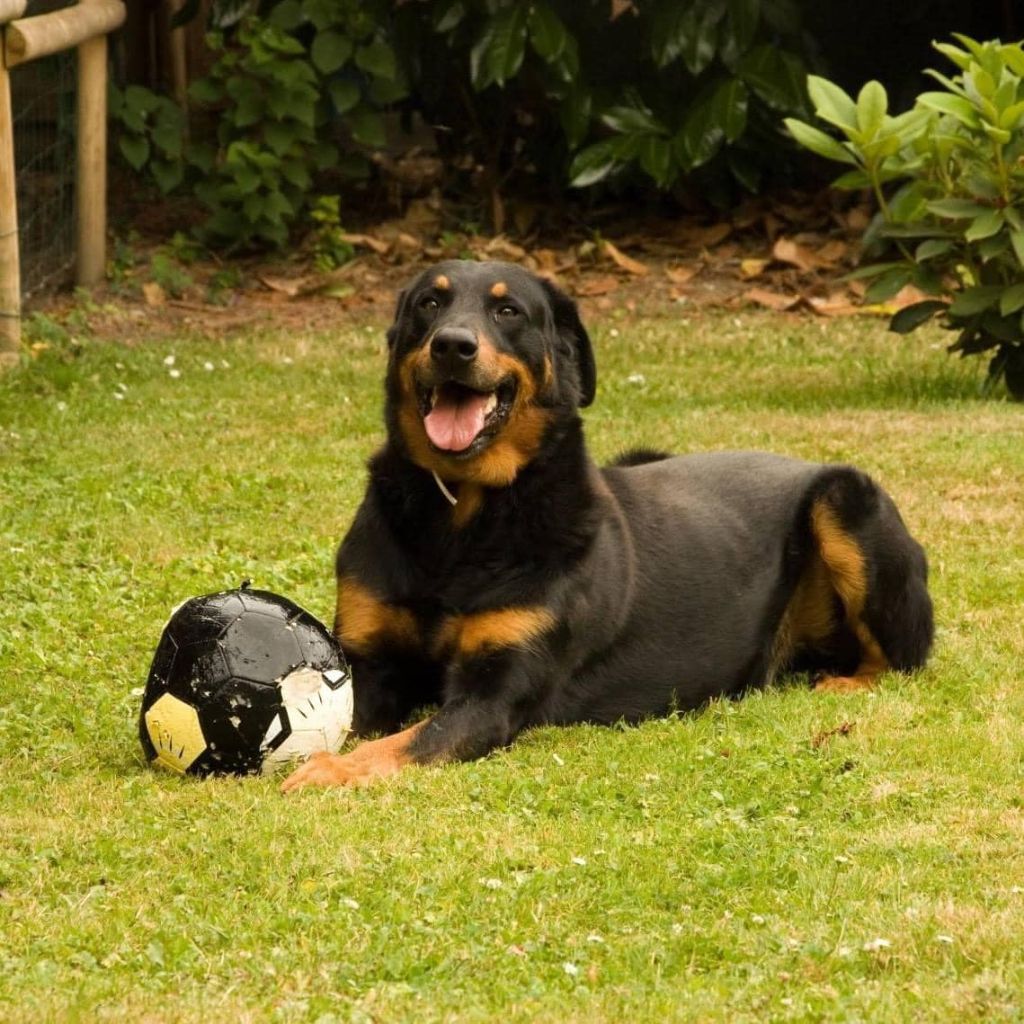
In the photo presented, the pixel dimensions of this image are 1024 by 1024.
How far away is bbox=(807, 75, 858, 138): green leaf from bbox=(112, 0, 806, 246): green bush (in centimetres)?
316

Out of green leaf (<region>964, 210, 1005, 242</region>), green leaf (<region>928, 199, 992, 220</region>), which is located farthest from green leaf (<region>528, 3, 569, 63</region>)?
green leaf (<region>964, 210, 1005, 242</region>)

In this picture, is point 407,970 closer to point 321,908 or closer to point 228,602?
point 321,908

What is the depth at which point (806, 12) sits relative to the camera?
15156mm

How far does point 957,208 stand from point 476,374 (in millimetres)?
5088

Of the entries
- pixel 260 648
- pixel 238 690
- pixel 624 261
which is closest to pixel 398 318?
pixel 260 648

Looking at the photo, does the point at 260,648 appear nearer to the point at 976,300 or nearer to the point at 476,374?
the point at 476,374

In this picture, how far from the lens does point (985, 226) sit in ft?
Answer: 32.8

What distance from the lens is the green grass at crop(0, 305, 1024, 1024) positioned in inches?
153

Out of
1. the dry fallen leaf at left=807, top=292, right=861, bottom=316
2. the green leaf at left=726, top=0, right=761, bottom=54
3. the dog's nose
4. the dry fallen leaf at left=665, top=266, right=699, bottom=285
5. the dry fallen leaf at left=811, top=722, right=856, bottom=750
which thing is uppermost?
the green leaf at left=726, top=0, right=761, bottom=54

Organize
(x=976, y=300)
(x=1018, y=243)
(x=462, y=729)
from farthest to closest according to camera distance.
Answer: (x=976, y=300), (x=1018, y=243), (x=462, y=729)

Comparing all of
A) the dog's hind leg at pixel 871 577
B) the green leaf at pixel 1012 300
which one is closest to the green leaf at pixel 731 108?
the green leaf at pixel 1012 300

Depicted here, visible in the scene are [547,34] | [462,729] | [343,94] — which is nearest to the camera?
[462,729]

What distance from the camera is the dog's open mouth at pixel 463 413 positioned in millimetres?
5844

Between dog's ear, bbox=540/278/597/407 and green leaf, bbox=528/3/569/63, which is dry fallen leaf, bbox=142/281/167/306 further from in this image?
dog's ear, bbox=540/278/597/407
